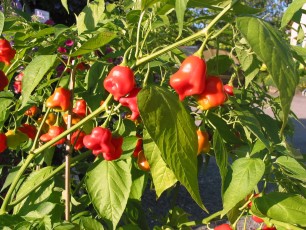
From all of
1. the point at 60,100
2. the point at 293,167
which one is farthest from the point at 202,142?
the point at 60,100

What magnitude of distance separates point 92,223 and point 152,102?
37 cm

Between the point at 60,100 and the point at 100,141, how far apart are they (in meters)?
0.14

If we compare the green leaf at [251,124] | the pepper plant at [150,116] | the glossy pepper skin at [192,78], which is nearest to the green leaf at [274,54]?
the pepper plant at [150,116]

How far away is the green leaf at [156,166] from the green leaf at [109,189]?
0.20 feet

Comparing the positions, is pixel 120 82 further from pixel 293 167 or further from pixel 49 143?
pixel 293 167

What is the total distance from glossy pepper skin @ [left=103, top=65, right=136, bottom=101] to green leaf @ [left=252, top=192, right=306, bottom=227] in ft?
1.17

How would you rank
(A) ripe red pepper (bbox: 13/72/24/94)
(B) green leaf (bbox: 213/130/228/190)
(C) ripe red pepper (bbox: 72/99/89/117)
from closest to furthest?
(B) green leaf (bbox: 213/130/228/190) → (C) ripe red pepper (bbox: 72/99/89/117) → (A) ripe red pepper (bbox: 13/72/24/94)

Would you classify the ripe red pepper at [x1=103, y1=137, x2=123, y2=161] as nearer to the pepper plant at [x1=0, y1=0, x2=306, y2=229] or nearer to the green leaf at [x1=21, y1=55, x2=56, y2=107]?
the pepper plant at [x1=0, y1=0, x2=306, y2=229]

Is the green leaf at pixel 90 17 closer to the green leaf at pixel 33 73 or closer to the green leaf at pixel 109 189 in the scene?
the green leaf at pixel 33 73

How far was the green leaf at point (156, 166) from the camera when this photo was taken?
0.88m

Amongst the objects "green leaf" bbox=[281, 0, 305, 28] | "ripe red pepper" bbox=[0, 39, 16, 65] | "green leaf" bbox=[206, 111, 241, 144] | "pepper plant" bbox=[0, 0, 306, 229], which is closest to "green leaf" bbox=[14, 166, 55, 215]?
"pepper plant" bbox=[0, 0, 306, 229]

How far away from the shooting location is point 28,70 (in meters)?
0.81

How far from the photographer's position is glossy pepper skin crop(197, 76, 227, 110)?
74 centimetres

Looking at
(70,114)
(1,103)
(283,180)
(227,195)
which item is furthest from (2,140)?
(283,180)
